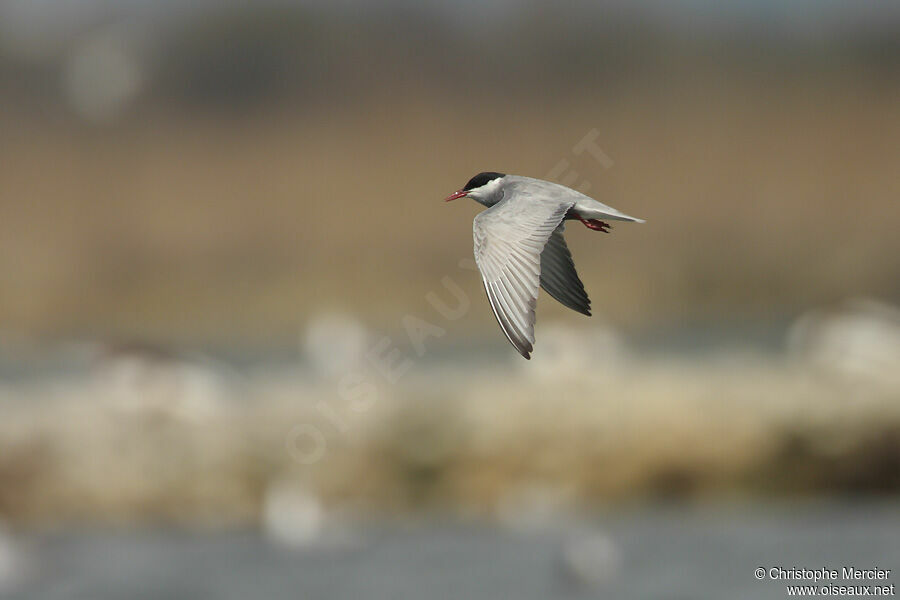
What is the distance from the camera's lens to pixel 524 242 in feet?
5.90

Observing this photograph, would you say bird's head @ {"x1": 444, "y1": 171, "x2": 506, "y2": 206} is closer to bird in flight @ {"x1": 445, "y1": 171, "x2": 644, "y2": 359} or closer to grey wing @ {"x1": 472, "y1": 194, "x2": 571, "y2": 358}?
bird in flight @ {"x1": 445, "y1": 171, "x2": 644, "y2": 359}

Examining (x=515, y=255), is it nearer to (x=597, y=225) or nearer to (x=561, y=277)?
(x=561, y=277)

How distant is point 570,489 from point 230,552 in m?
1.88

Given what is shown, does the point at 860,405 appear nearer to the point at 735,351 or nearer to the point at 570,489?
the point at 735,351

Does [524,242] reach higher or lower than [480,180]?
lower

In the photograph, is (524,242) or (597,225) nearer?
(524,242)

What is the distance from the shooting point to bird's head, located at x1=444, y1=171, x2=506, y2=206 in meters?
2.09

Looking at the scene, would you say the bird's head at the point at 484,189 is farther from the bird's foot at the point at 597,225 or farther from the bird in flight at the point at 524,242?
the bird's foot at the point at 597,225

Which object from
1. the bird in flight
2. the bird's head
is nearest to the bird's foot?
the bird in flight

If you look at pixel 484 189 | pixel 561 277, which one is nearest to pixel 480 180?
pixel 484 189

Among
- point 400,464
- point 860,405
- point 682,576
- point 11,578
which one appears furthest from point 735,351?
point 11,578

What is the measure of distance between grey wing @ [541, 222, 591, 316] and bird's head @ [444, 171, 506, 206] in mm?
121

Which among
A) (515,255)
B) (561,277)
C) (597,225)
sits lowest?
(515,255)

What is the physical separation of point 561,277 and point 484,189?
21 centimetres
